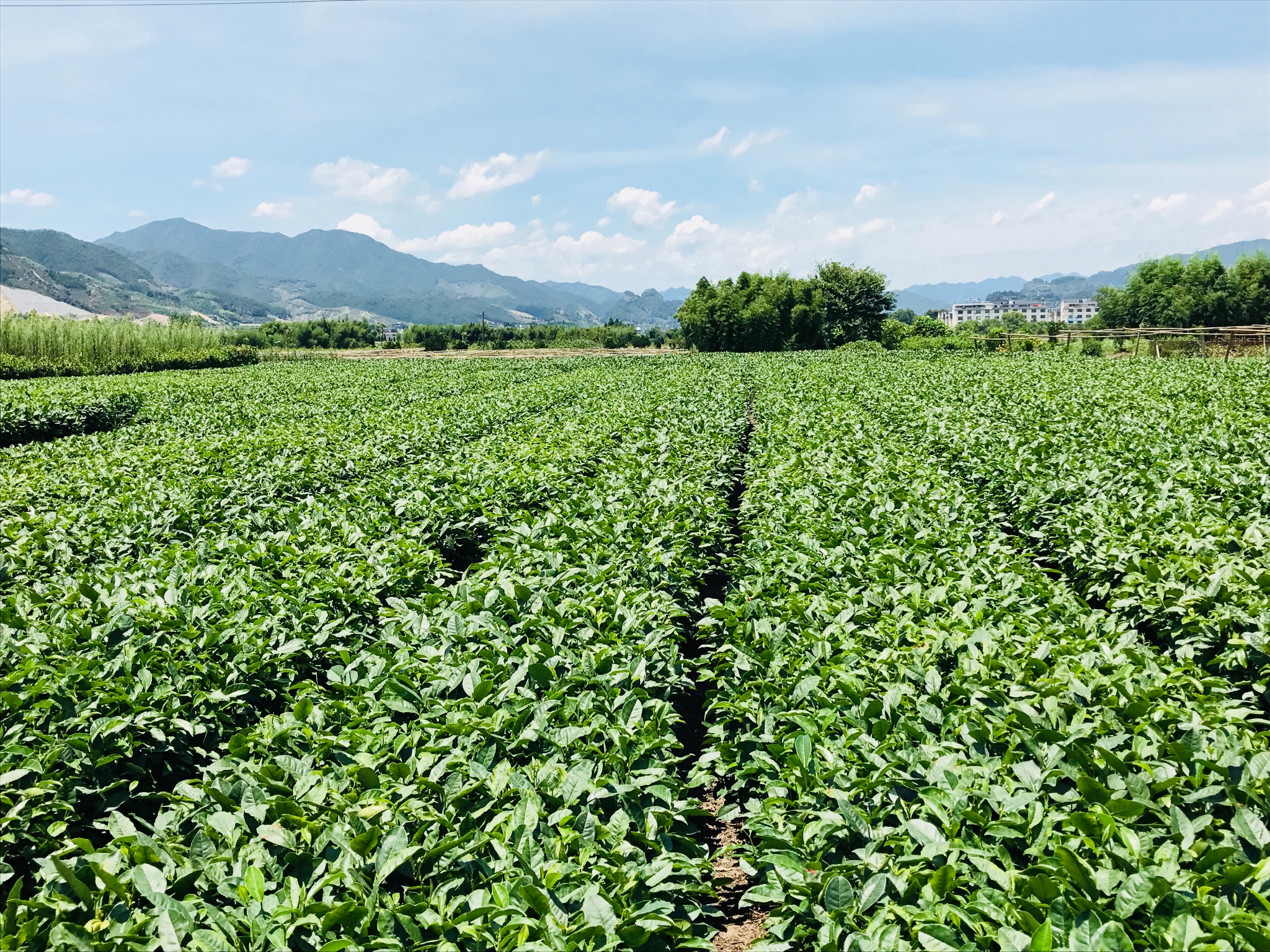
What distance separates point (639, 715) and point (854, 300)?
2837 inches

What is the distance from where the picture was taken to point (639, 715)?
3.00 metres

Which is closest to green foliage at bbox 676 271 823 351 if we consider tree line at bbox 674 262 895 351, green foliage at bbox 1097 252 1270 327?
tree line at bbox 674 262 895 351

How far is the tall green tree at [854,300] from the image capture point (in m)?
68.9

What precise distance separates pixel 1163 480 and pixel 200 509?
9.93 metres

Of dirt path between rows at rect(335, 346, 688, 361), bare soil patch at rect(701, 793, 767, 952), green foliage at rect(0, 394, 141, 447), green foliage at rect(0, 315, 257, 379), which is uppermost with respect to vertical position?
dirt path between rows at rect(335, 346, 688, 361)

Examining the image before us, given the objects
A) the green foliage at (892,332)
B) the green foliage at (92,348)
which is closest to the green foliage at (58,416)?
the green foliage at (92,348)

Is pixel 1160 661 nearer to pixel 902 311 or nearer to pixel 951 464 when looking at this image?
pixel 951 464

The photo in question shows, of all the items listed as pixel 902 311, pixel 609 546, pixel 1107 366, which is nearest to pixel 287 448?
pixel 609 546

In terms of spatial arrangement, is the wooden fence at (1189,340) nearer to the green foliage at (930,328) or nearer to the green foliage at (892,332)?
the green foliage at (892,332)

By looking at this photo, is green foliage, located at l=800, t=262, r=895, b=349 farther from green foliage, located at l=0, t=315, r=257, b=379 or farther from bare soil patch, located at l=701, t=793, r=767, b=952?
bare soil patch, located at l=701, t=793, r=767, b=952

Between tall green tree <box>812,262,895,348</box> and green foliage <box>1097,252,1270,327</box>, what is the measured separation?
25.3 m

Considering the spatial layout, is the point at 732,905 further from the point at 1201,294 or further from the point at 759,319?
the point at 1201,294

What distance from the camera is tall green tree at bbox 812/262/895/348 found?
68.9m

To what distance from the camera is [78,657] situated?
3.61m
